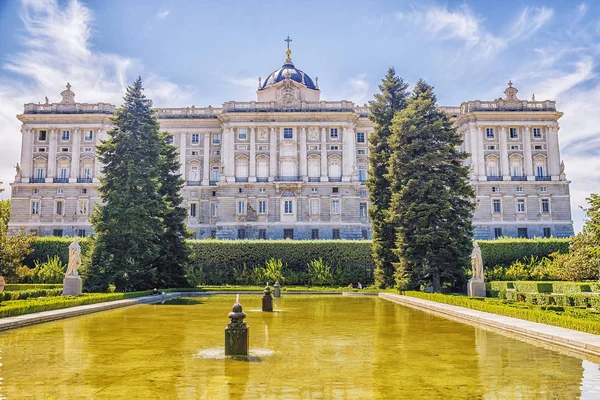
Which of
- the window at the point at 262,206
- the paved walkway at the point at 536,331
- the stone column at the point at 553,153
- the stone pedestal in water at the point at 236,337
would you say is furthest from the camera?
the stone column at the point at 553,153

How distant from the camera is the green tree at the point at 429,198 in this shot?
81.6 feet

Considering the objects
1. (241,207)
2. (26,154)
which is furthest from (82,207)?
(241,207)

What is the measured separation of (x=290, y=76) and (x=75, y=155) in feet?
86.3

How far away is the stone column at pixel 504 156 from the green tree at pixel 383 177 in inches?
1170

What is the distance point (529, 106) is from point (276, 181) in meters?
29.7

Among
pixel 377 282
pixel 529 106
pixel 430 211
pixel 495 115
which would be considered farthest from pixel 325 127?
pixel 430 211

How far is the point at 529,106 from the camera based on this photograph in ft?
195

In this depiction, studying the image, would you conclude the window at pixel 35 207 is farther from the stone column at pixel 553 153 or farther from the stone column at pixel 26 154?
the stone column at pixel 553 153

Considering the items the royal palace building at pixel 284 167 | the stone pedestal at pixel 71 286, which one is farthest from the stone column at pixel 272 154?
the stone pedestal at pixel 71 286

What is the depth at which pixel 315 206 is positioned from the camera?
2191 inches

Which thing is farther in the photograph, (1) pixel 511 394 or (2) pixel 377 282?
(2) pixel 377 282

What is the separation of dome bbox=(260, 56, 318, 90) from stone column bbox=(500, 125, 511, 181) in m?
22.7

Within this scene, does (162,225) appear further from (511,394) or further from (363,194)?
(363,194)

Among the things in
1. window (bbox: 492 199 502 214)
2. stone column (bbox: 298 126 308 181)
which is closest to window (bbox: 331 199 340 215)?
stone column (bbox: 298 126 308 181)
